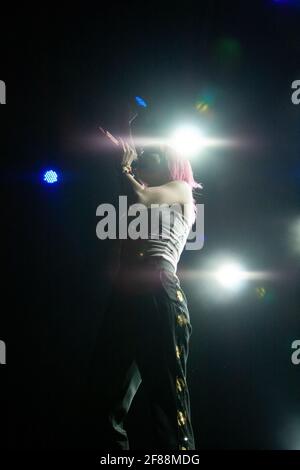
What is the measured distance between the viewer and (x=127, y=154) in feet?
6.41

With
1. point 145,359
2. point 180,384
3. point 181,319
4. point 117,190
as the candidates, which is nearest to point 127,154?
point 117,190

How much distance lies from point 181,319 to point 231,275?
0.75 m

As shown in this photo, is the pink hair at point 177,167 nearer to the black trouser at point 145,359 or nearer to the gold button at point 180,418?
the black trouser at point 145,359

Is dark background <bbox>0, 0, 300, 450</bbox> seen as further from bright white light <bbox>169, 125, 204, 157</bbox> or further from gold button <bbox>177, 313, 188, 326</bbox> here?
gold button <bbox>177, 313, 188, 326</bbox>

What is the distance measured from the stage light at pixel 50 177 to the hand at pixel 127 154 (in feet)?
1.61

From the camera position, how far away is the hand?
1.92m

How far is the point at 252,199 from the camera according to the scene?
7.94 ft

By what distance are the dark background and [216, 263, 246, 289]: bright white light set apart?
2.2 inches

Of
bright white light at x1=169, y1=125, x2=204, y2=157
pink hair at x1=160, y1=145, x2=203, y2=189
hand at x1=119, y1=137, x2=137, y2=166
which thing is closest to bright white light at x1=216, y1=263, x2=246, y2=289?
pink hair at x1=160, y1=145, x2=203, y2=189

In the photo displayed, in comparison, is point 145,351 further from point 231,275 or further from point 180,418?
point 231,275

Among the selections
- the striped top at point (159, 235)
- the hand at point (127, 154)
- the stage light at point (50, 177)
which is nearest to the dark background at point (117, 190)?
the stage light at point (50, 177)
